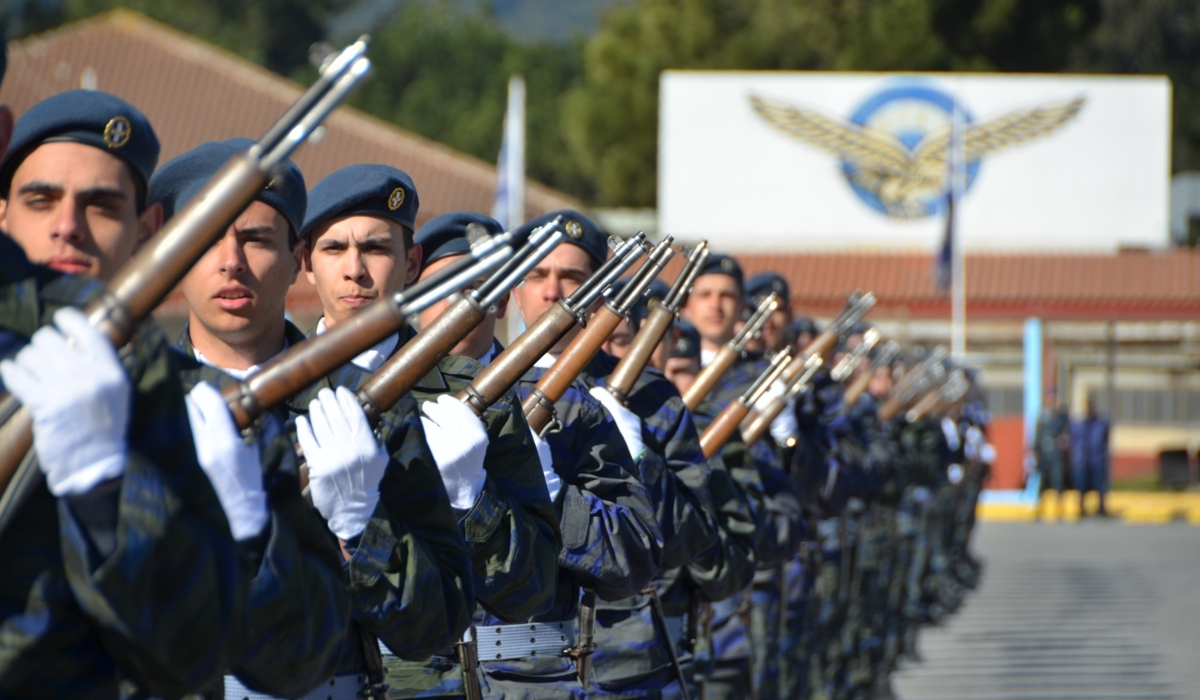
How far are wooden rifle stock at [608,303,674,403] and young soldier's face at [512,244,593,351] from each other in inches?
11.1

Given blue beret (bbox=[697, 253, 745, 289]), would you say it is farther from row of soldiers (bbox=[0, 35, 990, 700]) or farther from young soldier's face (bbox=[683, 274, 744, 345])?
row of soldiers (bbox=[0, 35, 990, 700])

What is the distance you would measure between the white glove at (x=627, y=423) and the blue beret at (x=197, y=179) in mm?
1538

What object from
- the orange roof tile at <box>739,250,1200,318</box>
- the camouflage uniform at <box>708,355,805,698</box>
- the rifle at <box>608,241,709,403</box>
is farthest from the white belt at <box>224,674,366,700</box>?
the orange roof tile at <box>739,250,1200,318</box>

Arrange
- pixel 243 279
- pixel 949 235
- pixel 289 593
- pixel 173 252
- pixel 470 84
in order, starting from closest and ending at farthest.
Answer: pixel 173 252 < pixel 289 593 < pixel 243 279 < pixel 949 235 < pixel 470 84

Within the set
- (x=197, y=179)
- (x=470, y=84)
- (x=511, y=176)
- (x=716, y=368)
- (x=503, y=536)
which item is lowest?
(x=503, y=536)

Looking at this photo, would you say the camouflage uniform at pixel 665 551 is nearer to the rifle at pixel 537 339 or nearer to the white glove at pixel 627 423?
the white glove at pixel 627 423

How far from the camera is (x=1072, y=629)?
12828 mm

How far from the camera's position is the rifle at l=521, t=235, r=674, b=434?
3910mm

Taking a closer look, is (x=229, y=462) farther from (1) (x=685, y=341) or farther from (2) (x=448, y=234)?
(1) (x=685, y=341)

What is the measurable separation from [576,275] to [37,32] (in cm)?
4146

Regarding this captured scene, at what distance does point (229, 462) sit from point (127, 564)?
0.98 ft

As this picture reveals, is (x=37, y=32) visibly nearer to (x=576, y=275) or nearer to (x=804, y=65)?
(x=804, y=65)

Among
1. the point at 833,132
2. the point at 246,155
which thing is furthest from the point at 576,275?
the point at 833,132

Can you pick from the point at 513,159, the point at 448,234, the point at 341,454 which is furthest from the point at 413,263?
the point at 513,159
